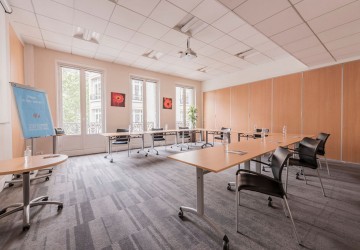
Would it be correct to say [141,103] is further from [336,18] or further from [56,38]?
[336,18]

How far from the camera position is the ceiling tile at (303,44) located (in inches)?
136

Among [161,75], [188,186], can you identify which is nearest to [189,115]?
[161,75]

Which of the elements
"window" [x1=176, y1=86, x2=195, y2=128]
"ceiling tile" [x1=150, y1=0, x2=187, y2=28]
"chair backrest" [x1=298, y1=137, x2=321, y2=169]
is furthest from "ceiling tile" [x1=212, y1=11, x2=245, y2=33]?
"window" [x1=176, y1=86, x2=195, y2=128]

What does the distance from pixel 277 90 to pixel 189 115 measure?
407 cm

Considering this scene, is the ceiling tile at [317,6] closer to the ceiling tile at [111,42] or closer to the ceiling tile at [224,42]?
the ceiling tile at [224,42]

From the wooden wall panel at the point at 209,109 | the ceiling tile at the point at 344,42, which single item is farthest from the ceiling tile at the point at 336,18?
the wooden wall panel at the point at 209,109

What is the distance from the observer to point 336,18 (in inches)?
109

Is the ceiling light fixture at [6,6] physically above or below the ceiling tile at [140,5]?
below

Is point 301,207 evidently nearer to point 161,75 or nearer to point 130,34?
point 130,34

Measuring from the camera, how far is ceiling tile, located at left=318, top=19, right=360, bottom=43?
2981mm

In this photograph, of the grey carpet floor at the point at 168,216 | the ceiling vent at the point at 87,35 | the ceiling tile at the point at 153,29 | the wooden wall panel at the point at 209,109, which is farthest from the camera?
the wooden wall panel at the point at 209,109

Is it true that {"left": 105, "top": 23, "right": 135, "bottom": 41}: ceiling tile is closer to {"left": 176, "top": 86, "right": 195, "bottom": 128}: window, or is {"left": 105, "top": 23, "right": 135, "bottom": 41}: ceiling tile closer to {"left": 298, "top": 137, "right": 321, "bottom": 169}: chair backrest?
{"left": 176, "top": 86, "right": 195, "bottom": 128}: window

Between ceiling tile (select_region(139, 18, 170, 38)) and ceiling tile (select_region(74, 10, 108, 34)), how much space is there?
0.84m

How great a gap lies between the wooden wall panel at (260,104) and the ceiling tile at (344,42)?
7.11 feet
